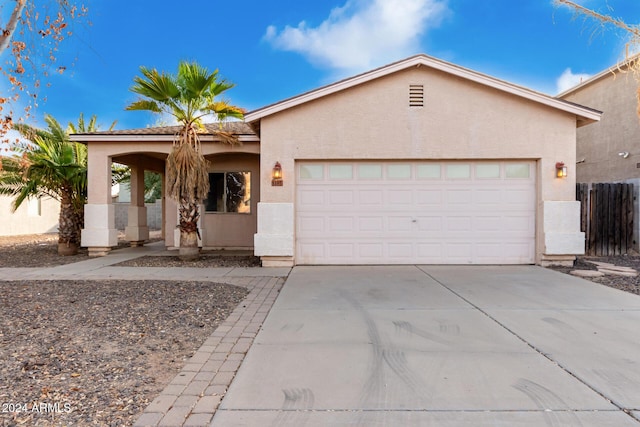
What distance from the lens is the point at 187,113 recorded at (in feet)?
33.5

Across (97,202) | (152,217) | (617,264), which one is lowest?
(617,264)

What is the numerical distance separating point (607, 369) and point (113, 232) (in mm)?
12079

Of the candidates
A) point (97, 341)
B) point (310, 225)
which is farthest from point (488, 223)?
point (97, 341)

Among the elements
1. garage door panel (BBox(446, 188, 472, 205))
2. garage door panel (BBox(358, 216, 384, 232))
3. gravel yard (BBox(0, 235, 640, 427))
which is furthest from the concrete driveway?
garage door panel (BBox(446, 188, 472, 205))

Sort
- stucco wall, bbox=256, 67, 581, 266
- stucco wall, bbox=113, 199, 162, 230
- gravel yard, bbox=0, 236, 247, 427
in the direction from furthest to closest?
stucco wall, bbox=113, 199, 162, 230, stucco wall, bbox=256, 67, 581, 266, gravel yard, bbox=0, 236, 247, 427

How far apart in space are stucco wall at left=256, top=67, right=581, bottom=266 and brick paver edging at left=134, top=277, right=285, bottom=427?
172 inches

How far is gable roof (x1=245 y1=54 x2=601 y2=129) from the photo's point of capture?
8.87 meters

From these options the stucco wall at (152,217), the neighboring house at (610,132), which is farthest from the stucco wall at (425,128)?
the stucco wall at (152,217)

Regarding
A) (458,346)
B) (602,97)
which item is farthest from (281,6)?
(458,346)

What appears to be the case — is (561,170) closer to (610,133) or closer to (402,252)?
(402,252)

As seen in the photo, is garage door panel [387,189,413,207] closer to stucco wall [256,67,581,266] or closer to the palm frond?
stucco wall [256,67,581,266]

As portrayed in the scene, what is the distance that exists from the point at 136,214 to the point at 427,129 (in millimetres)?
10759

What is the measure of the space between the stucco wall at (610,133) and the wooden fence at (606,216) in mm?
3155

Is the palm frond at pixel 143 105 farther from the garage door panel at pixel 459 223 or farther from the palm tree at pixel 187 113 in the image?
the garage door panel at pixel 459 223
